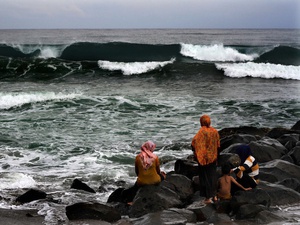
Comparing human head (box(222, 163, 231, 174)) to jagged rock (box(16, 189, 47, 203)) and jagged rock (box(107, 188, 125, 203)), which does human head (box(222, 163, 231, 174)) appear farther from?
jagged rock (box(16, 189, 47, 203))

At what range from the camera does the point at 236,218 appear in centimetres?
646

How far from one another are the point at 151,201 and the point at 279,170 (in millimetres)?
2558

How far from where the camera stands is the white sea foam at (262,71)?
27.2 m

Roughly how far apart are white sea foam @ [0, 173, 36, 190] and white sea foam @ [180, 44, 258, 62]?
26.8 metres

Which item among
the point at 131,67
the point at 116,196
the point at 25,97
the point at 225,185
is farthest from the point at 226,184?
the point at 131,67

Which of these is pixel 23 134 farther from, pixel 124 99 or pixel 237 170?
pixel 237 170

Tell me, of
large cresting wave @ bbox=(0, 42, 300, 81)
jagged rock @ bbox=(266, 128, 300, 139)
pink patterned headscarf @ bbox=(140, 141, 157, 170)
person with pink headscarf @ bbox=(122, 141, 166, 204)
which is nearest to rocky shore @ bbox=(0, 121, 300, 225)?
person with pink headscarf @ bbox=(122, 141, 166, 204)

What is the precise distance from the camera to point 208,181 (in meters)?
7.16

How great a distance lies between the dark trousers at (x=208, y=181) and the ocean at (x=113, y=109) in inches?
71.4

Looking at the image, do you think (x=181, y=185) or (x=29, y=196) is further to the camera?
(x=29, y=196)

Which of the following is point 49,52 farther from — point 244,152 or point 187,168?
point 244,152

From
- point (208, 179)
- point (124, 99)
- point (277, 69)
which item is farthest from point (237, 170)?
point (277, 69)

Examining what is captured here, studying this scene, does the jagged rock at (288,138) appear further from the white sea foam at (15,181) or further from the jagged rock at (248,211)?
the white sea foam at (15,181)

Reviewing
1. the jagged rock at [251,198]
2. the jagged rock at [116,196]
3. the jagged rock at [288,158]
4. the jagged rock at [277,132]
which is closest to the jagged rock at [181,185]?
the jagged rock at [116,196]
